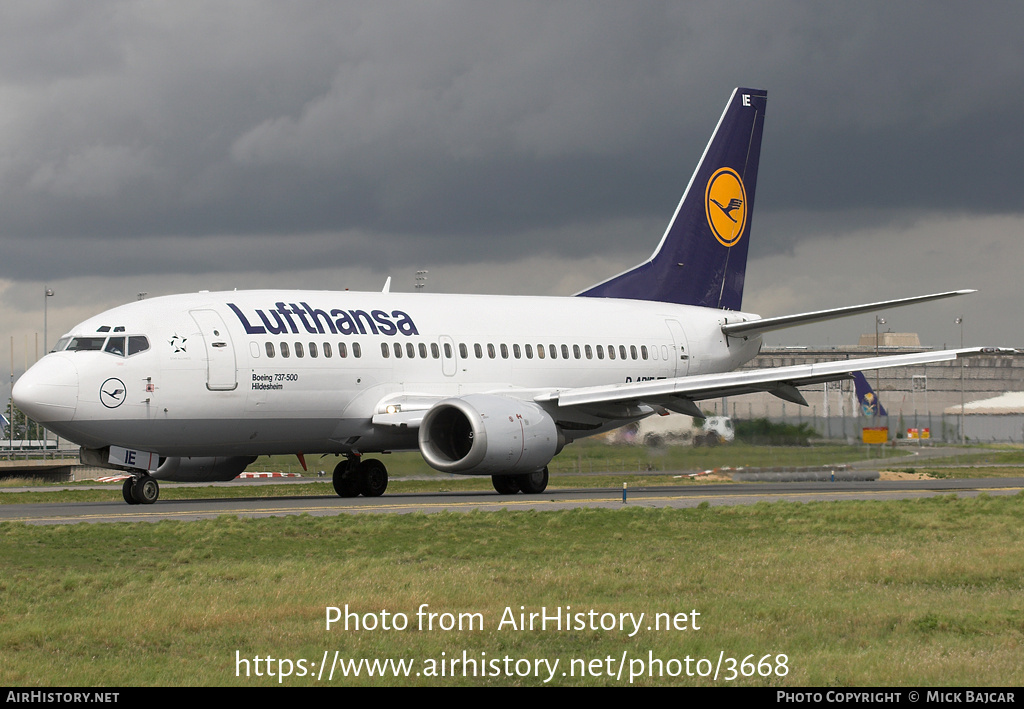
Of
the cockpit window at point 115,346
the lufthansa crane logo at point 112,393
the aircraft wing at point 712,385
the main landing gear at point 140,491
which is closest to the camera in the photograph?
the lufthansa crane logo at point 112,393

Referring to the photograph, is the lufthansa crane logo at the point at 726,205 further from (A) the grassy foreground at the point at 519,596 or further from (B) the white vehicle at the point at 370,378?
(A) the grassy foreground at the point at 519,596

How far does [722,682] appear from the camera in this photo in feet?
27.8

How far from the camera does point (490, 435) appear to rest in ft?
81.3

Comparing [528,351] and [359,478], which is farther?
[528,351]

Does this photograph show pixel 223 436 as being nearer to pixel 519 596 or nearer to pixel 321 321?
pixel 321 321

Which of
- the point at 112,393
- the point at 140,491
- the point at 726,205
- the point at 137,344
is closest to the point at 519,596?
the point at 112,393

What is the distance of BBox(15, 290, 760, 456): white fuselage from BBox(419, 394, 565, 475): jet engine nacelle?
1331mm

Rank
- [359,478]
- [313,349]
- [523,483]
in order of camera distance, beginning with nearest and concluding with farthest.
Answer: [313,349] → [523,483] → [359,478]

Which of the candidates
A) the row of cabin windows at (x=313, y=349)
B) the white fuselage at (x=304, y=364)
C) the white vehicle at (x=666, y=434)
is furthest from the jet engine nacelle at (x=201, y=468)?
the white vehicle at (x=666, y=434)

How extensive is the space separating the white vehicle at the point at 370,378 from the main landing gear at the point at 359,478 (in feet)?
0.11

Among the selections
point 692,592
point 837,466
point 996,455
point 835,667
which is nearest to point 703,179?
point 837,466

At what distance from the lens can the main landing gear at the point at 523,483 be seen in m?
28.2

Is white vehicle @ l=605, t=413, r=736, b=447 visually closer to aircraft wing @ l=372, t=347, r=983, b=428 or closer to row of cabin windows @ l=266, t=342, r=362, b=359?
aircraft wing @ l=372, t=347, r=983, b=428

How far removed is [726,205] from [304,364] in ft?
50.8
